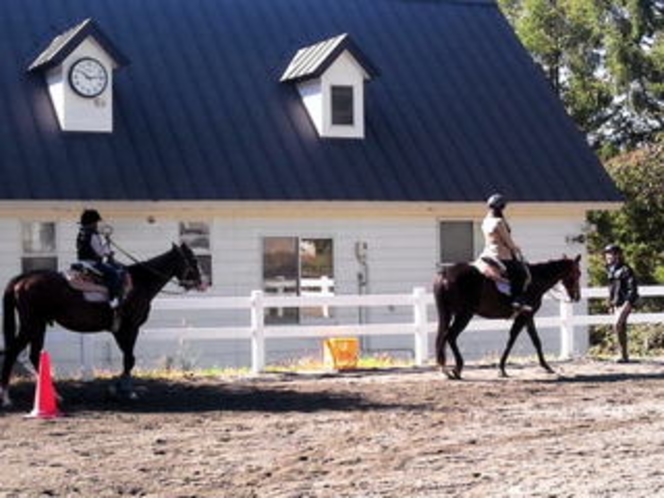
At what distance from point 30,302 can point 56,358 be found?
6.65 metres

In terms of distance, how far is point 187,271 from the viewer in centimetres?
1730

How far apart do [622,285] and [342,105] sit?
6.82m

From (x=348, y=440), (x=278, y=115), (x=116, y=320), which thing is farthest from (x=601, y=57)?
(x=348, y=440)

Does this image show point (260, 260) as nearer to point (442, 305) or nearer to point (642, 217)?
point (442, 305)

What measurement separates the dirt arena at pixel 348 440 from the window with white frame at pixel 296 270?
6.13m

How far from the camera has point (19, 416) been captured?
1451 cm

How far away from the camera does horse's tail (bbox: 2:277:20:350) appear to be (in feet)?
52.3

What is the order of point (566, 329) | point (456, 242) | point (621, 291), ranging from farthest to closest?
point (456, 242) < point (566, 329) < point (621, 291)

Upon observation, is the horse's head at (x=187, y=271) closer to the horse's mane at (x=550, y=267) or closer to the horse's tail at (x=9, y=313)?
the horse's tail at (x=9, y=313)

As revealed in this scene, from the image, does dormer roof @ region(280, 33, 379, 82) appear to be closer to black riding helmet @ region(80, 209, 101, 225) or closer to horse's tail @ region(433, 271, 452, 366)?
horse's tail @ region(433, 271, 452, 366)

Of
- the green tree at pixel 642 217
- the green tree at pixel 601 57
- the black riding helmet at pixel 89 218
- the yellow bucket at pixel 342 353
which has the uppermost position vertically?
the green tree at pixel 601 57

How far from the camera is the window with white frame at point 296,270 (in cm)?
2422

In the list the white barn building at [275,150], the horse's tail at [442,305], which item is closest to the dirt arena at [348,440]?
the horse's tail at [442,305]

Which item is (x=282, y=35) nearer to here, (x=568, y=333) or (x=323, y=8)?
(x=323, y=8)
